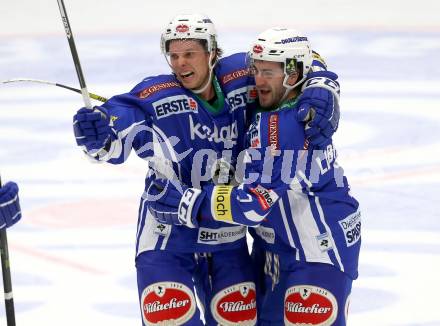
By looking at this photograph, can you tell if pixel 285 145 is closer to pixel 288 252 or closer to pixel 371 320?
pixel 288 252

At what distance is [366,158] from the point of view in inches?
314

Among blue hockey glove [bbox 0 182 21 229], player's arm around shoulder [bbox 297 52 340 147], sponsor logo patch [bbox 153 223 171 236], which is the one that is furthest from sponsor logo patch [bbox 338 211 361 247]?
blue hockey glove [bbox 0 182 21 229]

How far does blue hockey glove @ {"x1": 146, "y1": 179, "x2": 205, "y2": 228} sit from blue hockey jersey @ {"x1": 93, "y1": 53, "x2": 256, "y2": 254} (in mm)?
102

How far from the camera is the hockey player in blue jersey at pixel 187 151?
177 inches

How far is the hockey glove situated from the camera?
431cm

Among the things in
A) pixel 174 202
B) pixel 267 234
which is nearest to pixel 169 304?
pixel 174 202

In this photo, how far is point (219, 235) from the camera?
463 cm

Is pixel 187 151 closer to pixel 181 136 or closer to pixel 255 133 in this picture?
pixel 181 136

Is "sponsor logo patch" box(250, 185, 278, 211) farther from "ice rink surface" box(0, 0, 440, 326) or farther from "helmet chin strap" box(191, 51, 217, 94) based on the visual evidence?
"ice rink surface" box(0, 0, 440, 326)

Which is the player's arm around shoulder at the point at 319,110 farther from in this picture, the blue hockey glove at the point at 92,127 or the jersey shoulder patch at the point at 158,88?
the blue hockey glove at the point at 92,127

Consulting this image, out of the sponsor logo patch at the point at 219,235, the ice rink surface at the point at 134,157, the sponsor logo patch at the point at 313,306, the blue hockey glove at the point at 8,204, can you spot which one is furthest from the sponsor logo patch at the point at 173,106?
the ice rink surface at the point at 134,157

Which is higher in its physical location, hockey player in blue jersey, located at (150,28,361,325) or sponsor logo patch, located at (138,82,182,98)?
sponsor logo patch, located at (138,82,182,98)

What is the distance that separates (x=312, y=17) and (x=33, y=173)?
509cm

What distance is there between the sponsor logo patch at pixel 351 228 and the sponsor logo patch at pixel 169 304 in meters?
0.69
